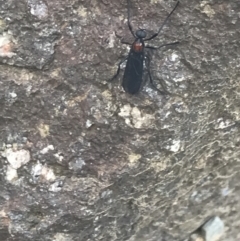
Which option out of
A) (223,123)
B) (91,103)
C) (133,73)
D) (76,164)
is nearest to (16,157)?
(76,164)

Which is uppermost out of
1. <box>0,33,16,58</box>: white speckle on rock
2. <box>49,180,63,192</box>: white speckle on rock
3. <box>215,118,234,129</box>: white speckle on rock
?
<box>0,33,16,58</box>: white speckle on rock

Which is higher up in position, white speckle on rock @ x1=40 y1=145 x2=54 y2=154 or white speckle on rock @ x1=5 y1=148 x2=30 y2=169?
white speckle on rock @ x1=5 y1=148 x2=30 y2=169

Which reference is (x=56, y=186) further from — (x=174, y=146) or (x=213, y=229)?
(x=213, y=229)

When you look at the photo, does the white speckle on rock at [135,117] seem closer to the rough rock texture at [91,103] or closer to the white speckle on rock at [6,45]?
the rough rock texture at [91,103]

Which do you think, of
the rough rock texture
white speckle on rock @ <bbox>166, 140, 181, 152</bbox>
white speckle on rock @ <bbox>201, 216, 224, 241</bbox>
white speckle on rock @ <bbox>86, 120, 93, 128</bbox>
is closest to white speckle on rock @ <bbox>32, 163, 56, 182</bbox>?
the rough rock texture

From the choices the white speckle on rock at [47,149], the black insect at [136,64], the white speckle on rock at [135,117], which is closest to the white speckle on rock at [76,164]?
the white speckle on rock at [47,149]

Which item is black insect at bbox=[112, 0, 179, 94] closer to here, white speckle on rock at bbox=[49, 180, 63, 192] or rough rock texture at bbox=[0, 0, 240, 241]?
rough rock texture at bbox=[0, 0, 240, 241]

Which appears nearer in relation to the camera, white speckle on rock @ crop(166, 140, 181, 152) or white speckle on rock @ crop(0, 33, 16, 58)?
white speckle on rock @ crop(0, 33, 16, 58)
